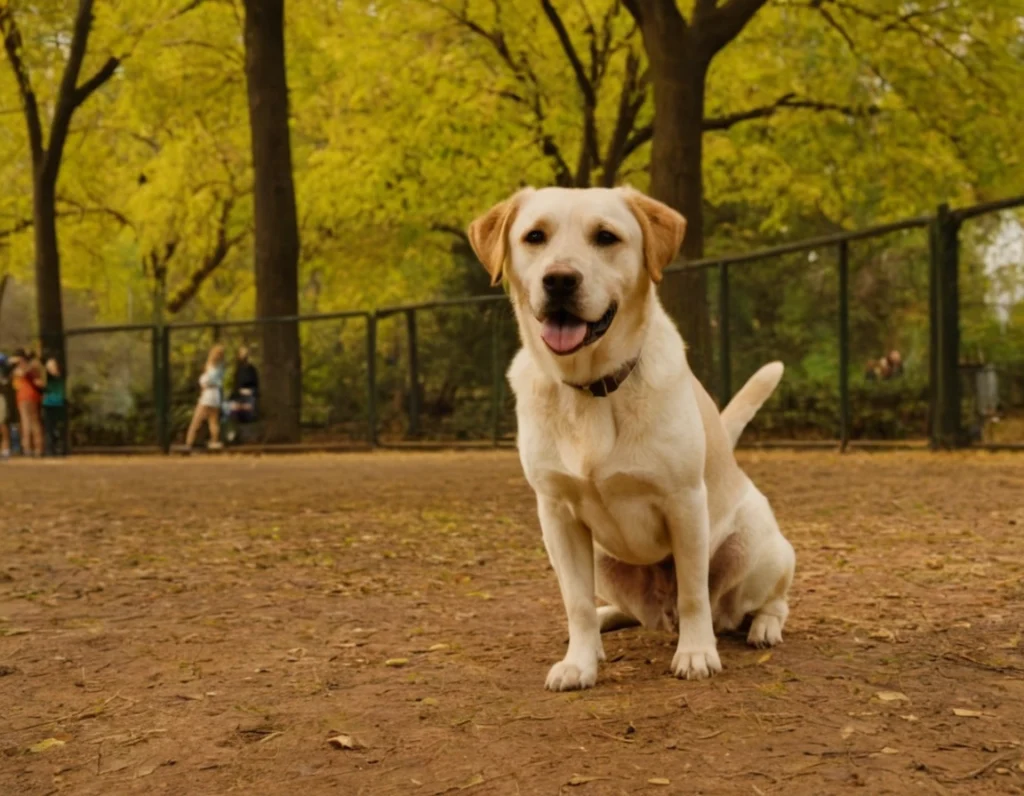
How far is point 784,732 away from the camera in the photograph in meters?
3.29

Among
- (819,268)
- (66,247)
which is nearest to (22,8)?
(66,247)

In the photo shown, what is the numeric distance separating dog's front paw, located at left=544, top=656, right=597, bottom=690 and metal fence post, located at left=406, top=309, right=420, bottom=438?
15.8 metres

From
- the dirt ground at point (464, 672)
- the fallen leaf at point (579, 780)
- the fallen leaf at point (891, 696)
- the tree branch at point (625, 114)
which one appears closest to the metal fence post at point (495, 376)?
the tree branch at point (625, 114)

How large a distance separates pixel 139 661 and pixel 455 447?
1444 centimetres

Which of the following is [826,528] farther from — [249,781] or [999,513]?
[249,781]

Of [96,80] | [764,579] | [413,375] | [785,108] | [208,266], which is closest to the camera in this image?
[764,579]

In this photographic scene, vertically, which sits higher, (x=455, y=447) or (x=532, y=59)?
(x=532, y=59)

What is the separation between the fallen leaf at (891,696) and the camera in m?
3.55

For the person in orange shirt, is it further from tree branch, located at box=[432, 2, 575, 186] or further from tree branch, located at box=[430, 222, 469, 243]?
tree branch, located at box=[432, 2, 575, 186]

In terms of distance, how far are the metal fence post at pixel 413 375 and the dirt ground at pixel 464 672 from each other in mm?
11161

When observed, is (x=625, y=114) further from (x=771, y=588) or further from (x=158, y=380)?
(x=771, y=588)

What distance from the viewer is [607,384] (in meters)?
3.96

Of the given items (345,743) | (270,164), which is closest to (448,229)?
(270,164)

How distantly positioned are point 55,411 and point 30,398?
0.50 meters
